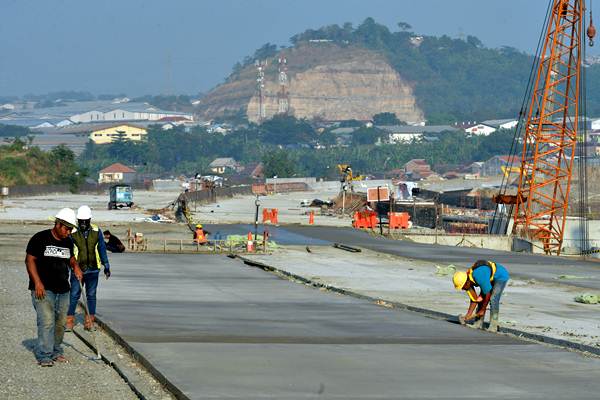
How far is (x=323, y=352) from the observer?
59.7ft

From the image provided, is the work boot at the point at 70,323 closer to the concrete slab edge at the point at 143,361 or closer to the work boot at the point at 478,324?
the concrete slab edge at the point at 143,361

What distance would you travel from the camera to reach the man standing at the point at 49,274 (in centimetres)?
1677

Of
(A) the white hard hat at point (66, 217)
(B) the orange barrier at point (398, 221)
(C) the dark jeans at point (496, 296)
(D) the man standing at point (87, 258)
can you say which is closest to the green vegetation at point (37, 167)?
(B) the orange barrier at point (398, 221)

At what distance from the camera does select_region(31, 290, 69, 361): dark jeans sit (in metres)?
16.9

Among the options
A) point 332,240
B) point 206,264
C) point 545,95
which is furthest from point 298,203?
point 206,264

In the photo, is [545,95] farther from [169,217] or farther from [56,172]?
[56,172]

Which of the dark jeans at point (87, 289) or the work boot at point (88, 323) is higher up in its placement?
the dark jeans at point (87, 289)

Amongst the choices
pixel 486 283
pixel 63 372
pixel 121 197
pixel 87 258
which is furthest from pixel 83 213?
pixel 121 197

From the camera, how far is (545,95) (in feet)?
246

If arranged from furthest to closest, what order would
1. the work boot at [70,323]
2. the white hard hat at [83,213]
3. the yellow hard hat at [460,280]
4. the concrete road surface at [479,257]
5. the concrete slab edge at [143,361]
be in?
the concrete road surface at [479,257], the yellow hard hat at [460,280], the work boot at [70,323], the white hard hat at [83,213], the concrete slab edge at [143,361]

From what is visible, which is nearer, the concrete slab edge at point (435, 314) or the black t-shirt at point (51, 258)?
the black t-shirt at point (51, 258)

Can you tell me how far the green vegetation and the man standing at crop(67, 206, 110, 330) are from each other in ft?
385

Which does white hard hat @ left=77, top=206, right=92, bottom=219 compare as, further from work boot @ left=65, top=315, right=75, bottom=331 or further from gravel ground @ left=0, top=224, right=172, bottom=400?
gravel ground @ left=0, top=224, right=172, bottom=400

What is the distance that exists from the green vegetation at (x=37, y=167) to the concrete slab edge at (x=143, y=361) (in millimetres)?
117798
